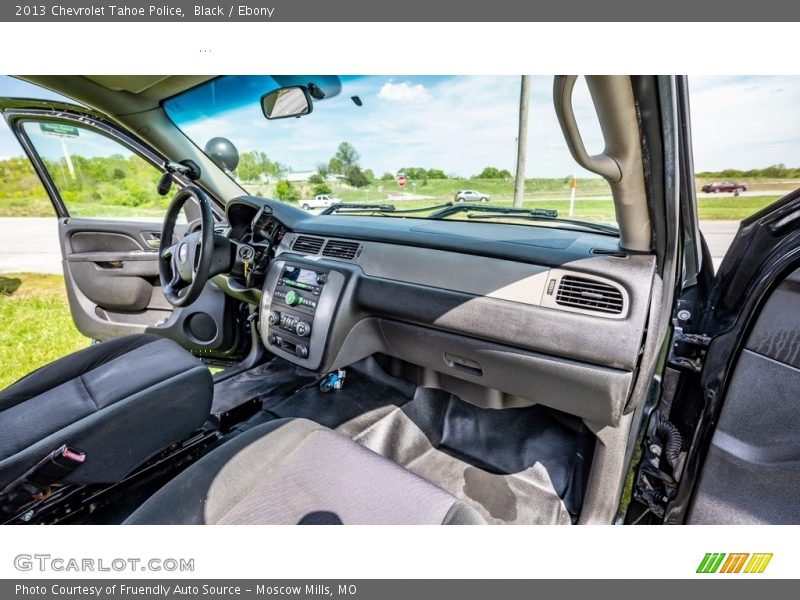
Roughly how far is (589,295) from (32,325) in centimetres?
420

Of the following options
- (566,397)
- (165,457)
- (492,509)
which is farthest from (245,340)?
(566,397)

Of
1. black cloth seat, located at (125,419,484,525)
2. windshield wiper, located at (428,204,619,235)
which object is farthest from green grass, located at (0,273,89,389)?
windshield wiper, located at (428,204,619,235)

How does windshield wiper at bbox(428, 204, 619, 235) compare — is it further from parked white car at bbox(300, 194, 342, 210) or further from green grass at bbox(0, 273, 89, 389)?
green grass at bbox(0, 273, 89, 389)

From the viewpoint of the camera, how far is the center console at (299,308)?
1833 millimetres

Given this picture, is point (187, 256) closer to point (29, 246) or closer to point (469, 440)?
point (469, 440)

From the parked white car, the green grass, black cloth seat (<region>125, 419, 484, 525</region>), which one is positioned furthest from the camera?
the green grass

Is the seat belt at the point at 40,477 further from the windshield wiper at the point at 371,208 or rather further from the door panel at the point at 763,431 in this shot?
the door panel at the point at 763,431

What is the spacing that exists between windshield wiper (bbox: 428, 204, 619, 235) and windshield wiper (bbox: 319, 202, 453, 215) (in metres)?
0.04

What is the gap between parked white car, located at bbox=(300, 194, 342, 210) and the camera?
2.32 m

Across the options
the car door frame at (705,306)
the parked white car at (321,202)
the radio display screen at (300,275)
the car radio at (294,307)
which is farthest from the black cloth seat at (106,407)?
the car door frame at (705,306)

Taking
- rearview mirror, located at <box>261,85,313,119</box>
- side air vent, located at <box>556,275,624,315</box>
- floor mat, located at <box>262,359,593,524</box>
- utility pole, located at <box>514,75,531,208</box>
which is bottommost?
floor mat, located at <box>262,359,593,524</box>

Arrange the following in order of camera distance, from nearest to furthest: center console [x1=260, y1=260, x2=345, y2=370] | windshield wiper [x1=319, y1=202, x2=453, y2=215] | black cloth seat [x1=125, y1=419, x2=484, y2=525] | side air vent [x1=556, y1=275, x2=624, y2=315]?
black cloth seat [x1=125, y1=419, x2=484, y2=525], side air vent [x1=556, y1=275, x2=624, y2=315], center console [x1=260, y1=260, x2=345, y2=370], windshield wiper [x1=319, y1=202, x2=453, y2=215]

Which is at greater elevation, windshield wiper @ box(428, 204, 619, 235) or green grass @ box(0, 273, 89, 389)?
windshield wiper @ box(428, 204, 619, 235)

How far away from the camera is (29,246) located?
369 cm
